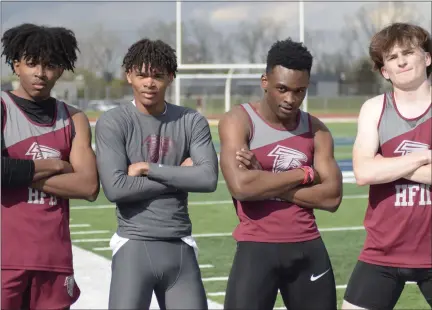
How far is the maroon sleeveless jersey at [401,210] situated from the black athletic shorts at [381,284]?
0.04 metres

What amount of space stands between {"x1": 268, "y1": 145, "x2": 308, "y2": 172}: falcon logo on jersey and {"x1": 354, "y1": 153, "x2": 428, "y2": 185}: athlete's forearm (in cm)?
36

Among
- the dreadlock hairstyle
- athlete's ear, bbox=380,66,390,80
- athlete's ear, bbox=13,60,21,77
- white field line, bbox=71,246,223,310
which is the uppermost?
the dreadlock hairstyle

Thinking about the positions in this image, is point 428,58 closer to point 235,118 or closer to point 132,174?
point 235,118

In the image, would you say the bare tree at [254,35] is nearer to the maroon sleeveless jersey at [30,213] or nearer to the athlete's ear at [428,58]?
the athlete's ear at [428,58]

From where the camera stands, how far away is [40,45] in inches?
188

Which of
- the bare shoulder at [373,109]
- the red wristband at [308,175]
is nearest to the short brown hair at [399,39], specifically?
the bare shoulder at [373,109]

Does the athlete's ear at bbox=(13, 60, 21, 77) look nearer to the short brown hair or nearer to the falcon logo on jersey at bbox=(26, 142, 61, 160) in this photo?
the falcon logo on jersey at bbox=(26, 142, 61, 160)

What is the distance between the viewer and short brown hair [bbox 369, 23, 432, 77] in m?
4.85

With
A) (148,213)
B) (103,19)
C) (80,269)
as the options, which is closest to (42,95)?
(148,213)

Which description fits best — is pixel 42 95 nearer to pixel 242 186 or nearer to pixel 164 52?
pixel 164 52

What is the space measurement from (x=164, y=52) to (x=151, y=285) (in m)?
1.23

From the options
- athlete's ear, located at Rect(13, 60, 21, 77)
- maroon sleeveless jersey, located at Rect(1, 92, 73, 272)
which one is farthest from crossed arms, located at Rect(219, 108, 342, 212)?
athlete's ear, located at Rect(13, 60, 21, 77)

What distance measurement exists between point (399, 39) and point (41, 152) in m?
1.98

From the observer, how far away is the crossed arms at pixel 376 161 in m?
4.71
